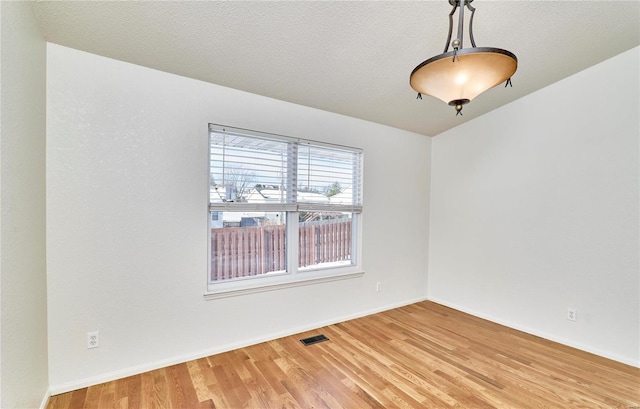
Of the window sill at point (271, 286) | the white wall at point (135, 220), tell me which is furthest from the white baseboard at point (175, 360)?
the window sill at point (271, 286)

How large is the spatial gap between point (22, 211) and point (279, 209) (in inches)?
73.2

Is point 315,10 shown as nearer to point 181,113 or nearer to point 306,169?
point 181,113

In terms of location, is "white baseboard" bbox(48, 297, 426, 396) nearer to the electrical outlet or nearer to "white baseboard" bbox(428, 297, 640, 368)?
the electrical outlet

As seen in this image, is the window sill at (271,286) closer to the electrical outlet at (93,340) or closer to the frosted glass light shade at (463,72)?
the electrical outlet at (93,340)

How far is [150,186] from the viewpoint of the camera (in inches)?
90.9

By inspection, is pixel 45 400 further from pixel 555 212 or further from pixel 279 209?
pixel 555 212

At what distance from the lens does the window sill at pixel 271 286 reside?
8.47 ft

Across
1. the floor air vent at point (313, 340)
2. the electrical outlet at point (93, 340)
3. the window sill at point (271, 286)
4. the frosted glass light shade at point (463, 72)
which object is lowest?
the floor air vent at point (313, 340)

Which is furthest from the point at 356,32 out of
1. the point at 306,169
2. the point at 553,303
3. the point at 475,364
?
the point at 553,303

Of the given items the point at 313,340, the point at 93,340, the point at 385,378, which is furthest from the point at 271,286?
the point at 93,340

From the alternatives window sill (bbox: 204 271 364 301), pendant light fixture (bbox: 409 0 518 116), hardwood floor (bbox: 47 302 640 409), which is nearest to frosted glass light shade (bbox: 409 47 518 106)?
pendant light fixture (bbox: 409 0 518 116)

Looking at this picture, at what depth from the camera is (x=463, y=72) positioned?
1489 mm

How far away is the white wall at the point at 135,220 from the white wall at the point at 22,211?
0.11 meters

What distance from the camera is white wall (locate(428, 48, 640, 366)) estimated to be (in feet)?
8.59
